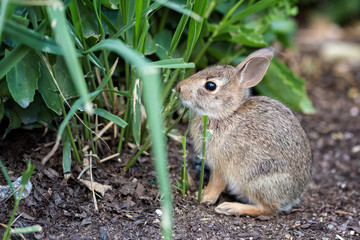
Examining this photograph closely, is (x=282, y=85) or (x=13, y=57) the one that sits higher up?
(x=13, y=57)

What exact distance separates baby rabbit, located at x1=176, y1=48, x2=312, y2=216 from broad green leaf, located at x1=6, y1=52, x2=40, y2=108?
119 cm

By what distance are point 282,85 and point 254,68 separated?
161 cm

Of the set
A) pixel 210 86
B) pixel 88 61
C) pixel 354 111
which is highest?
pixel 88 61

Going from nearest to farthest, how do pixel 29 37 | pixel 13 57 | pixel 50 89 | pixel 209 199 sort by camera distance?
1. pixel 29 37
2. pixel 13 57
3. pixel 50 89
4. pixel 209 199

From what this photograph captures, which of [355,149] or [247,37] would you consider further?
[355,149]

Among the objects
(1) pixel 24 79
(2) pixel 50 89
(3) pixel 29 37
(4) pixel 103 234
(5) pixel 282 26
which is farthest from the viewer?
(5) pixel 282 26

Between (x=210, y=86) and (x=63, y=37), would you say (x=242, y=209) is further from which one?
(x=63, y=37)

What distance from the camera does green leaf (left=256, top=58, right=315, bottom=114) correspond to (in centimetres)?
550

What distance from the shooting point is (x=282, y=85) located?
551cm

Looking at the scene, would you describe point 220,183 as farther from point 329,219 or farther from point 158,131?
point 158,131

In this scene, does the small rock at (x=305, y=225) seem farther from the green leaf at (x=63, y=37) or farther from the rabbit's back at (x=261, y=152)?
the green leaf at (x=63, y=37)

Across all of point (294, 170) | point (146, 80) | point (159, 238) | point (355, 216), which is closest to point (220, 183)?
point (294, 170)

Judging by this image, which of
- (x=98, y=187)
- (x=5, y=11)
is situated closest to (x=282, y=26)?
(x=98, y=187)

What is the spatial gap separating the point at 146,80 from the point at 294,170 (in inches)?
93.5
